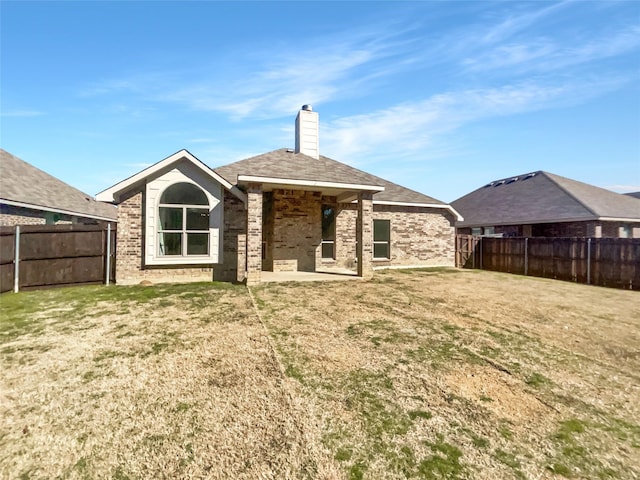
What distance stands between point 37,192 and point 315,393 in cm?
2072

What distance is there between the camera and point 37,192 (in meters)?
17.0

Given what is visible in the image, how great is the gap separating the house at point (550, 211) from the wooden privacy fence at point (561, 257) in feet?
11.5

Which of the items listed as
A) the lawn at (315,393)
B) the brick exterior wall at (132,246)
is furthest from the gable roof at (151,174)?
Result: the lawn at (315,393)

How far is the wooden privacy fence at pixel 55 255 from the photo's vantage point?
946cm

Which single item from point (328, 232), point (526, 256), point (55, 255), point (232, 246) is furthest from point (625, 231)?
point (55, 255)

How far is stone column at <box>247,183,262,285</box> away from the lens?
1102 centimetres

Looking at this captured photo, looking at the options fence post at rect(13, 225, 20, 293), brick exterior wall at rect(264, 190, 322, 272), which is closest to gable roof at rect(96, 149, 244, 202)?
fence post at rect(13, 225, 20, 293)

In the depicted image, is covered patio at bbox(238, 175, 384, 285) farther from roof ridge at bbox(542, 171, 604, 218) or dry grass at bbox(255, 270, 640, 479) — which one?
roof ridge at bbox(542, 171, 604, 218)

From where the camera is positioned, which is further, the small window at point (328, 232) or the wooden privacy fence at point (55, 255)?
the small window at point (328, 232)

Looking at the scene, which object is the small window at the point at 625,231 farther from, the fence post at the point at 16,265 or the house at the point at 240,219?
the fence post at the point at 16,265

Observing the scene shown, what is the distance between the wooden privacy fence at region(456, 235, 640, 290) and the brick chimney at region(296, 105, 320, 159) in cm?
1007

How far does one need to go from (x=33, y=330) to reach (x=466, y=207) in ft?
90.3

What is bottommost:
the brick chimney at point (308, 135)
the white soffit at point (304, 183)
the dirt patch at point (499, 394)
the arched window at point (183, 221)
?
the dirt patch at point (499, 394)

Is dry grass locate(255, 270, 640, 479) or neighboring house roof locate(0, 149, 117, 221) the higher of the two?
neighboring house roof locate(0, 149, 117, 221)
